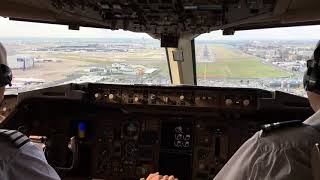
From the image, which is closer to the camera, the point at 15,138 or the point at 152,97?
the point at 15,138

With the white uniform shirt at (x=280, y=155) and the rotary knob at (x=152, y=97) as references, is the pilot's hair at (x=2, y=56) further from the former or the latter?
the rotary knob at (x=152, y=97)

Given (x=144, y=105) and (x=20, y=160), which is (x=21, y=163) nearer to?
(x=20, y=160)

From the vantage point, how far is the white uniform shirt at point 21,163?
1323 mm

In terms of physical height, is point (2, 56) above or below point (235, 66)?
above

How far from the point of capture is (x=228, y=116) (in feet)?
12.0

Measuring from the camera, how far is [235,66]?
14.7ft

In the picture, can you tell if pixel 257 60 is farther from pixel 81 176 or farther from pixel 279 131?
pixel 279 131

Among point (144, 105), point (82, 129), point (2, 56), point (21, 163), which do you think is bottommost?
point (82, 129)

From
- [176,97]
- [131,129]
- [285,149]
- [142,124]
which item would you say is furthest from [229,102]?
[285,149]

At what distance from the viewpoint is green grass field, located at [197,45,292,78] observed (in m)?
4.12

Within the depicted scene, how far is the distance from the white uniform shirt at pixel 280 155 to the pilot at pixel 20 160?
65 cm

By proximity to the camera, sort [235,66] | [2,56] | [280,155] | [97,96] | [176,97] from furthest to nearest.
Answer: [235,66] → [97,96] → [176,97] → [2,56] → [280,155]

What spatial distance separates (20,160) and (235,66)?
3.40m

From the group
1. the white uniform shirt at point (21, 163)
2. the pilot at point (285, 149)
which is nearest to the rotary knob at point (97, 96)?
the white uniform shirt at point (21, 163)
